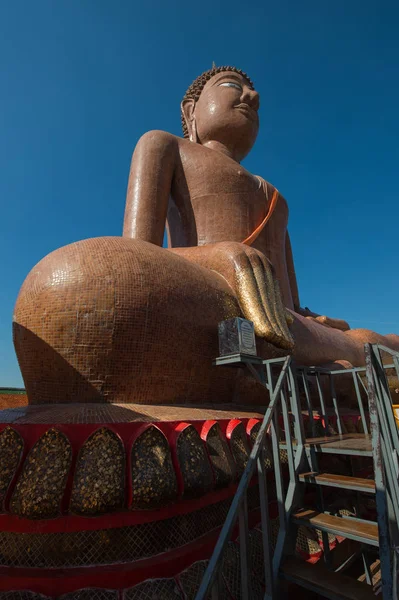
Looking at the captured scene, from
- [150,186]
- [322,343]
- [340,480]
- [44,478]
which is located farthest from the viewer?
[150,186]

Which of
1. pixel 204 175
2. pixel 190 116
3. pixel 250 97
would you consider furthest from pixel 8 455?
pixel 190 116

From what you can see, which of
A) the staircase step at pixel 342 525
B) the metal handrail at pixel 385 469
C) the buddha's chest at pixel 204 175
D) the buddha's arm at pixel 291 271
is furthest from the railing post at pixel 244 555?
the buddha's arm at pixel 291 271

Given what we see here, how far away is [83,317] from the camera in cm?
277

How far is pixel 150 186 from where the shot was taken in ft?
17.8

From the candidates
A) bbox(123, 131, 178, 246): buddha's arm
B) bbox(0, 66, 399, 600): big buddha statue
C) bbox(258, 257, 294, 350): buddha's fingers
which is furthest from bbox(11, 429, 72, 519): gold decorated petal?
bbox(123, 131, 178, 246): buddha's arm

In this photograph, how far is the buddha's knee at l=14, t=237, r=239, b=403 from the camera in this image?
272 cm

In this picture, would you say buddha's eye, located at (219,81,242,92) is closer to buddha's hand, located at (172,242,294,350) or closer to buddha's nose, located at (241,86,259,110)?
buddha's nose, located at (241,86,259,110)

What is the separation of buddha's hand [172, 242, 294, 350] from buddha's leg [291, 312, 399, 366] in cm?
63

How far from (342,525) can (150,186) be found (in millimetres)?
4674

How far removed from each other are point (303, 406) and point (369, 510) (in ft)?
4.13

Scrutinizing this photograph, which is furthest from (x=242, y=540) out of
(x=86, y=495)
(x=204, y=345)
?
(x=204, y=345)

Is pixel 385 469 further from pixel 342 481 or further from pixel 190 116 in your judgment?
pixel 190 116

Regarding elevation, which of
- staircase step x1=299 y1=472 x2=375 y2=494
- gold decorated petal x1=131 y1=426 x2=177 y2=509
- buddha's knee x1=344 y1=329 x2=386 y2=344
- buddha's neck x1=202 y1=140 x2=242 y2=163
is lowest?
staircase step x1=299 y1=472 x2=375 y2=494

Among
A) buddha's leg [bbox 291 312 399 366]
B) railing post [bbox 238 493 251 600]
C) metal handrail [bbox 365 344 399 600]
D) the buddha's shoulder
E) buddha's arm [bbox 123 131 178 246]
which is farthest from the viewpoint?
the buddha's shoulder
